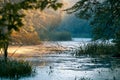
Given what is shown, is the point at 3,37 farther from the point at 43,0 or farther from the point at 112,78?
the point at 112,78

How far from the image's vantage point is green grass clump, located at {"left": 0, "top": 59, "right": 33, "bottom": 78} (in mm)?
20125


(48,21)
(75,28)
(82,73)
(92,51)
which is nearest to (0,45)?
(82,73)

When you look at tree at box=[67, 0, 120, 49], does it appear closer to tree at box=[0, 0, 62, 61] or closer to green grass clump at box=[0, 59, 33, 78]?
green grass clump at box=[0, 59, 33, 78]

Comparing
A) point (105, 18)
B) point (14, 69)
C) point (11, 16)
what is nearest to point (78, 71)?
point (14, 69)

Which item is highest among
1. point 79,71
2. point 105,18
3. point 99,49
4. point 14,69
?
point 105,18

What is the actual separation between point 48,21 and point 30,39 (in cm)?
2173

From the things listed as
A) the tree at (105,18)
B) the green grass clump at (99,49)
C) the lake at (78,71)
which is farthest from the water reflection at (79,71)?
the green grass clump at (99,49)

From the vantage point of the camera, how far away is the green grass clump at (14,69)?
66.0ft

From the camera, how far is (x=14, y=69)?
20375 millimetres

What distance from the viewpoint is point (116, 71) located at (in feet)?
76.0

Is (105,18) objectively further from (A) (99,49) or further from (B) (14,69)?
(A) (99,49)

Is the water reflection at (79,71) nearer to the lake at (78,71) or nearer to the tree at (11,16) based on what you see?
the lake at (78,71)

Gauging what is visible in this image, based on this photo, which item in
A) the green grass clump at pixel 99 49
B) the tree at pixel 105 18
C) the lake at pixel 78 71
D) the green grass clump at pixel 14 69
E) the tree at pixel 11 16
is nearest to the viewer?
the tree at pixel 11 16

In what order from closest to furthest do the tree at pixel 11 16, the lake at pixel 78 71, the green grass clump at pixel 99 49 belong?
the tree at pixel 11 16, the lake at pixel 78 71, the green grass clump at pixel 99 49
